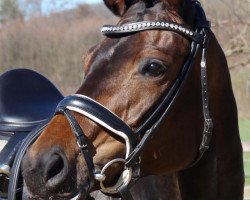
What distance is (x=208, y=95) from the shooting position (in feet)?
9.89

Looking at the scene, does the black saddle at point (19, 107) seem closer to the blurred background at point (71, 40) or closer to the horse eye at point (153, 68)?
the horse eye at point (153, 68)

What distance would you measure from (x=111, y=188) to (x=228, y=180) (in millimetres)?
753

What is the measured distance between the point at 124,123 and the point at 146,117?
0.14 m

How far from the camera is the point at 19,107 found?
12.9 ft

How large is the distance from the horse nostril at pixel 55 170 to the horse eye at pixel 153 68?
0.54 m

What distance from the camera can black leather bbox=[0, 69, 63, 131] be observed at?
149 inches

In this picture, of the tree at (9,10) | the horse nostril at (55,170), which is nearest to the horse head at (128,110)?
the horse nostril at (55,170)

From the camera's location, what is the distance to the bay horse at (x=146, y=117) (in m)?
2.59

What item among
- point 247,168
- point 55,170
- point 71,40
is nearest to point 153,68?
point 55,170

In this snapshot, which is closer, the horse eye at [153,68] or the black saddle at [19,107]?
the horse eye at [153,68]

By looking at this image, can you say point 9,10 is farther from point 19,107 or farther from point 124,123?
point 124,123

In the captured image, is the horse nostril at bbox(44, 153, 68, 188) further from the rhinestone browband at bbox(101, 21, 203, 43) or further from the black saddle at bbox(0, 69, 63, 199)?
the black saddle at bbox(0, 69, 63, 199)

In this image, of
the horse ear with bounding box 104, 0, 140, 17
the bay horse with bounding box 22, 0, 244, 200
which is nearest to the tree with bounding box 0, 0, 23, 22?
the horse ear with bounding box 104, 0, 140, 17

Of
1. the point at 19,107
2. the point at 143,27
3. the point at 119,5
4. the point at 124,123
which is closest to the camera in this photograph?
the point at 124,123
